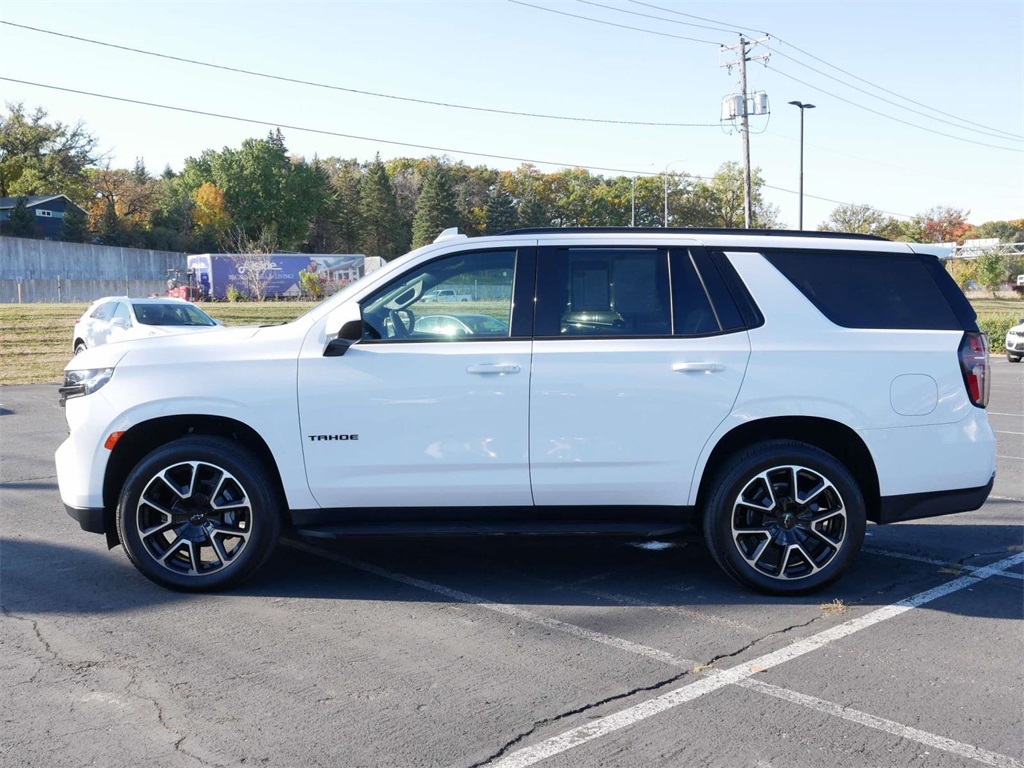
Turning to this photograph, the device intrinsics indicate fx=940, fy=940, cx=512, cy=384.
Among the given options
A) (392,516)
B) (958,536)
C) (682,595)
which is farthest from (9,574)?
(958,536)

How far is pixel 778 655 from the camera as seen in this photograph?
4.32m

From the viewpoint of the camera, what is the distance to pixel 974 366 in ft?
16.9

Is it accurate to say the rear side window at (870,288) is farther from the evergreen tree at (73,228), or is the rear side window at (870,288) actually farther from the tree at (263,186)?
the tree at (263,186)

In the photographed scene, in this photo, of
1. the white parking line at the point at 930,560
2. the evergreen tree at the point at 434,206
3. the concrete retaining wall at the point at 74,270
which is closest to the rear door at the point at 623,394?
the white parking line at the point at 930,560

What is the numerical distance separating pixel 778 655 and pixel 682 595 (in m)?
0.95

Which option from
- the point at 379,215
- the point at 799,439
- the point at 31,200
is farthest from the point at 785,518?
the point at 379,215

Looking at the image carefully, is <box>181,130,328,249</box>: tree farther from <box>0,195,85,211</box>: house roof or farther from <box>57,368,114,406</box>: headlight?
<box>57,368,114,406</box>: headlight

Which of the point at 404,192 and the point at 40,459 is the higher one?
the point at 404,192

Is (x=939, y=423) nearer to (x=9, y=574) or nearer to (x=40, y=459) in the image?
(x=9, y=574)

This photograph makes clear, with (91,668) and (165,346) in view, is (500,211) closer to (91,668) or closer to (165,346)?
(165,346)

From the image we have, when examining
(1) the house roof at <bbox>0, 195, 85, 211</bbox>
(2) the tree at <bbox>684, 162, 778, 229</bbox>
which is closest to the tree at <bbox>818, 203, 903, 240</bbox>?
(2) the tree at <bbox>684, 162, 778, 229</bbox>

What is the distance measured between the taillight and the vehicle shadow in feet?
3.69

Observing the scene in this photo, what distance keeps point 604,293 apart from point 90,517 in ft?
10.1

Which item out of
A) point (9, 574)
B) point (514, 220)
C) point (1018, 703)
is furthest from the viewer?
point (514, 220)
